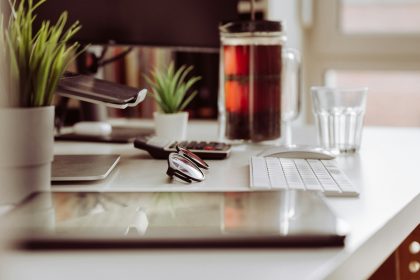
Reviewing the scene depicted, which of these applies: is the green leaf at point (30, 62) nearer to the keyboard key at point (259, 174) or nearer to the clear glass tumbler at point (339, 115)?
the keyboard key at point (259, 174)

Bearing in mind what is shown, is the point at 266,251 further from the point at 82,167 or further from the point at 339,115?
the point at 339,115

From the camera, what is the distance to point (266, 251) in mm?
559

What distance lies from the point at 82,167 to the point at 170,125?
1.17 ft

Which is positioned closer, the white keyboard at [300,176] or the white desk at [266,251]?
the white desk at [266,251]

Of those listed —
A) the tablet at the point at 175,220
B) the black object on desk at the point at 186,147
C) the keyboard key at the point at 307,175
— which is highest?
the tablet at the point at 175,220

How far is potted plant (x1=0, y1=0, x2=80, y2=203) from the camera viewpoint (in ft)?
2.35

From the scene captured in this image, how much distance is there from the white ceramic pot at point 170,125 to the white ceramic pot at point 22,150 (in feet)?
1.69

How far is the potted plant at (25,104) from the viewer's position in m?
0.72

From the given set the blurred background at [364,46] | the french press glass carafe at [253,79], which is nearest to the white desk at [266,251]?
the french press glass carafe at [253,79]

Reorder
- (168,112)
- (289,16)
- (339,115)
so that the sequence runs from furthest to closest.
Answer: (289,16) → (168,112) → (339,115)

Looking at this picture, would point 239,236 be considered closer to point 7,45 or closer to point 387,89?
point 7,45

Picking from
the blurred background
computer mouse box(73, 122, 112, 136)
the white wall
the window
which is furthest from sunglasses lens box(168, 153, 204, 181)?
the window

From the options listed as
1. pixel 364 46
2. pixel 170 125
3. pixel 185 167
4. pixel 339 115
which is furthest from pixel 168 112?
pixel 364 46

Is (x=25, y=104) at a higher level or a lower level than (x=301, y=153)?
higher
